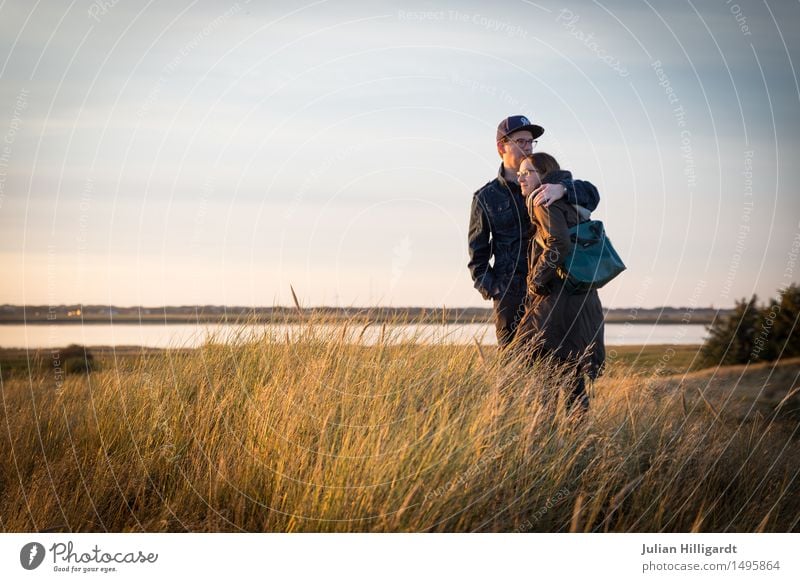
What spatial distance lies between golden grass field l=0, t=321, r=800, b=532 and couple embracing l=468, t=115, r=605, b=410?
0.26m

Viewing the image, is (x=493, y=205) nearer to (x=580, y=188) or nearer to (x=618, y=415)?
(x=580, y=188)

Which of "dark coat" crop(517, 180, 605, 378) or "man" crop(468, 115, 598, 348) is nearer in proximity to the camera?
"dark coat" crop(517, 180, 605, 378)

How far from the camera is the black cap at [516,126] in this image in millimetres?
6223

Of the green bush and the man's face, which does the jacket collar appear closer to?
the man's face

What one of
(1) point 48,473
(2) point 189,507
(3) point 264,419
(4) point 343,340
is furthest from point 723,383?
(1) point 48,473

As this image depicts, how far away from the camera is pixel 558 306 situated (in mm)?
5730

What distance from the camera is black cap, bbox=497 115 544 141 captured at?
6.22 metres

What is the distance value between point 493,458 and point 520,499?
1.02ft

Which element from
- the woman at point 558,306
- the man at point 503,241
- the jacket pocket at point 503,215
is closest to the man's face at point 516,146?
the man at point 503,241
